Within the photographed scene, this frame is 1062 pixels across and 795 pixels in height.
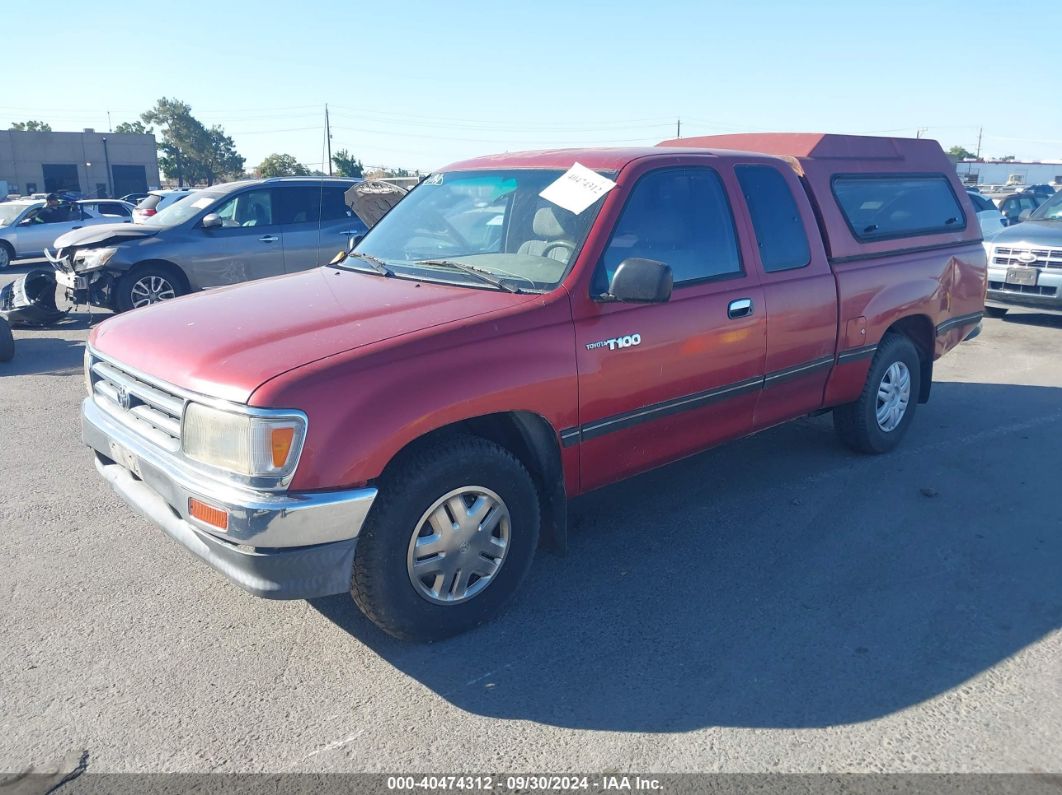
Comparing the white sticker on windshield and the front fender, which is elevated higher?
the white sticker on windshield

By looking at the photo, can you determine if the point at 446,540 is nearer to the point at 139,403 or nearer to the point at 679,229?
the point at 139,403

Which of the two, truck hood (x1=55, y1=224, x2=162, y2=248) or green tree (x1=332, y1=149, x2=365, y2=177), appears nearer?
truck hood (x1=55, y1=224, x2=162, y2=248)

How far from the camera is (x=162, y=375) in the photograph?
3238mm

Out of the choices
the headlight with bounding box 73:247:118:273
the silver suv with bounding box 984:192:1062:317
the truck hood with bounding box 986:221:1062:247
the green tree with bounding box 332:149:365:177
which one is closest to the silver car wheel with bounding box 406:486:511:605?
the headlight with bounding box 73:247:118:273

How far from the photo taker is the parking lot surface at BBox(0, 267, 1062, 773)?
2.86 m

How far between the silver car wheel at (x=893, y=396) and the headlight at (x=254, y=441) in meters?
4.17

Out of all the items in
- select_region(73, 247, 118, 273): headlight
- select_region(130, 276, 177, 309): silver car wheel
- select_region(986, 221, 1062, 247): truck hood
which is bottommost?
select_region(130, 276, 177, 309): silver car wheel

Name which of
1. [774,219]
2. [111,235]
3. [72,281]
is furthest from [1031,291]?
[72,281]

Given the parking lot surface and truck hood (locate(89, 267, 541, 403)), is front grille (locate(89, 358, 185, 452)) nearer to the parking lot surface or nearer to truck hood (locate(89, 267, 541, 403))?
truck hood (locate(89, 267, 541, 403))

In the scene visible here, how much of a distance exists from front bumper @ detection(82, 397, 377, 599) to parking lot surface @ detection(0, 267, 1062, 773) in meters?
0.48

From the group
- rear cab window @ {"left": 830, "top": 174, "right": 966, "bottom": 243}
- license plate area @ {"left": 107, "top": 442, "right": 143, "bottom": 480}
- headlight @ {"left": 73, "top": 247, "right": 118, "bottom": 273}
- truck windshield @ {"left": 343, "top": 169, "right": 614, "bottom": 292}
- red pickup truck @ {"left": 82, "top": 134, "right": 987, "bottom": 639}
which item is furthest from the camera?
headlight @ {"left": 73, "top": 247, "right": 118, "bottom": 273}

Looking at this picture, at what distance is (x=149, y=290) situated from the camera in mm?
10070

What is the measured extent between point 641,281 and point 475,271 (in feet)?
2.74

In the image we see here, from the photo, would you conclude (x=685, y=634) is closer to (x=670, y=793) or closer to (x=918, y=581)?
(x=670, y=793)
